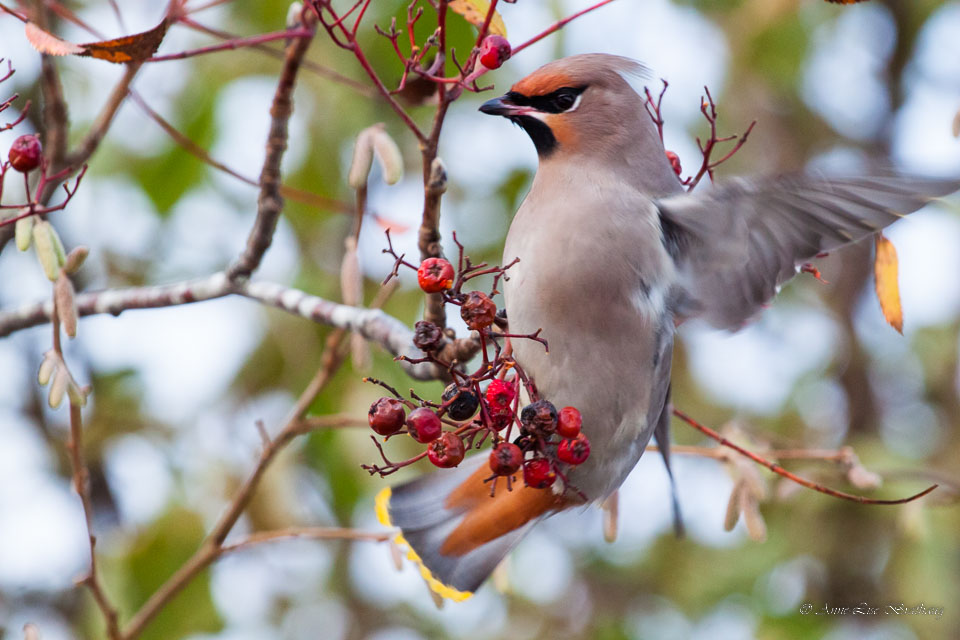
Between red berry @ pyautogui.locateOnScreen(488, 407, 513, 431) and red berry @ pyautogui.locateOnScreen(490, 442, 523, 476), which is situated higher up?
red berry @ pyautogui.locateOnScreen(488, 407, 513, 431)

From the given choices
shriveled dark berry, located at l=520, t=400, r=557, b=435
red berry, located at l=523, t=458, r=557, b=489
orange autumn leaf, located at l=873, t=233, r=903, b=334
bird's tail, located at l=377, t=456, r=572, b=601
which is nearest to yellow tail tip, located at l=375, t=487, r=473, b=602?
bird's tail, located at l=377, t=456, r=572, b=601

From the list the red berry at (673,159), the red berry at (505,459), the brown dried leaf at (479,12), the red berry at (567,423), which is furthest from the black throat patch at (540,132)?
the red berry at (505,459)

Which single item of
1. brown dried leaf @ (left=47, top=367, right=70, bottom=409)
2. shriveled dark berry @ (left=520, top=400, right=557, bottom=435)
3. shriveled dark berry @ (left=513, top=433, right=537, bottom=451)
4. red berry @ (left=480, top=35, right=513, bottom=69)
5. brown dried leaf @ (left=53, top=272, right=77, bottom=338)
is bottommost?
shriveled dark berry @ (left=513, top=433, right=537, bottom=451)

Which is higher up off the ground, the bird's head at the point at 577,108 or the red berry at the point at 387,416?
the bird's head at the point at 577,108

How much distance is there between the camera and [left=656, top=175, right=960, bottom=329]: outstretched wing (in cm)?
209

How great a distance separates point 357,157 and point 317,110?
1.52m

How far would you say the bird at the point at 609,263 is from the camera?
2174mm

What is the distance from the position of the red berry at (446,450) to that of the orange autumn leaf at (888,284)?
869 mm

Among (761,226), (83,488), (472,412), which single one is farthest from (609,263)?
(83,488)

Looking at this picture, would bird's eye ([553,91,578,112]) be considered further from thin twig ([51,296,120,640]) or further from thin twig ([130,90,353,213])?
thin twig ([51,296,120,640])

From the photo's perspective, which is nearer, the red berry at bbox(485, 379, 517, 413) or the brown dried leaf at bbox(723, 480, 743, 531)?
the red berry at bbox(485, 379, 517, 413)

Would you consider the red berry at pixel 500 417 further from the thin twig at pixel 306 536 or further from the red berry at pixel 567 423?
the thin twig at pixel 306 536

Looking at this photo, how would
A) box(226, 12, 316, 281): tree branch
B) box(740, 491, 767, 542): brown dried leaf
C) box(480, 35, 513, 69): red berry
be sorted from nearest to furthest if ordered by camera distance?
box(480, 35, 513, 69): red berry → box(226, 12, 316, 281): tree branch → box(740, 491, 767, 542): brown dried leaf

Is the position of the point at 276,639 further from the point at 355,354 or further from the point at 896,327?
the point at 896,327
